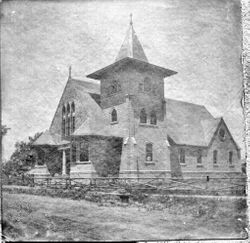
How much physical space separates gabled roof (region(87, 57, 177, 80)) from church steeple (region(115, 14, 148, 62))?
51 millimetres

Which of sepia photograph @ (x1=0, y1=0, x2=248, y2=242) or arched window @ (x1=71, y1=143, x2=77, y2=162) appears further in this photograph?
arched window @ (x1=71, y1=143, x2=77, y2=162)

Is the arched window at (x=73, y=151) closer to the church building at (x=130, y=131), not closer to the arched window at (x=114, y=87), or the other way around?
the church building at (x=130, y=131)

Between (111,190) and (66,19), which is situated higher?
(66,19)

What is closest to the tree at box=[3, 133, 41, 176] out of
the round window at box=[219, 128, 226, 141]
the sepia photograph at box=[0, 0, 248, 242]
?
the sepia photograph at box=[0, 0, 248, 242]

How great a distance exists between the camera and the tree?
14.3ft

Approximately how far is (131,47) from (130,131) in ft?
3.52

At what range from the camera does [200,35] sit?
443 cm

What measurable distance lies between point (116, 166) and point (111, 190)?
30 centimetres

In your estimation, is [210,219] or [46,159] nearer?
[210,219]

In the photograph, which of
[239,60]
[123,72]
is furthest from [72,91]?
[239,60]

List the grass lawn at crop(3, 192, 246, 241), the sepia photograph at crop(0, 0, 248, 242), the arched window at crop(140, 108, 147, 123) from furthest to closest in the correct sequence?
the arched window at crop(140, 108, 147, 123), the sepia photograph at crop(0, 0, 248, 242), the grass lawn at crop(3, 192, 246, 241)

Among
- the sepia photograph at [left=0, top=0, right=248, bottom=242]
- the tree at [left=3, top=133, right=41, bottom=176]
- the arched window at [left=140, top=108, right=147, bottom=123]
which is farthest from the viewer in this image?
the tree at [left=3, top=133, right=41, bottom=176]

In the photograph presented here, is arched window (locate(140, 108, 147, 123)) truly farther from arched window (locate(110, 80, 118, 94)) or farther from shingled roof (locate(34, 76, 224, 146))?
arched window (locate(110, 80, 118, 94))

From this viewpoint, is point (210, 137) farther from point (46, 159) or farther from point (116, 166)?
point (46, 159)
